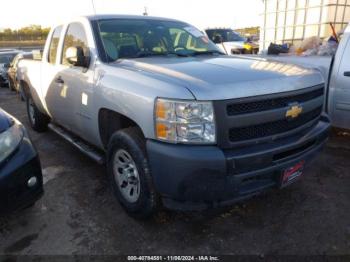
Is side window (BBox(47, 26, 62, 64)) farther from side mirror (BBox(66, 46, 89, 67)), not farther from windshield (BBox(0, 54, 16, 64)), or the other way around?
windshield (BBox(0, 54, 16, 64))

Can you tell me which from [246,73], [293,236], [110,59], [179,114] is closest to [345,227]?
[293,236]

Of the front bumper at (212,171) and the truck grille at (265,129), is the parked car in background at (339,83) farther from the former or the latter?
the front bumper at (212,171)

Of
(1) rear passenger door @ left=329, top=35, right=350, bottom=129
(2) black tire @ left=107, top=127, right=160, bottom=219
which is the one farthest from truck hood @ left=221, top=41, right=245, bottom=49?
(2) black tire @ left=107, top=127, right=160, bottom=219

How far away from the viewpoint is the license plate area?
263 cm

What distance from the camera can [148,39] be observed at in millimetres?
3672

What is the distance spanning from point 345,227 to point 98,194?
242cm

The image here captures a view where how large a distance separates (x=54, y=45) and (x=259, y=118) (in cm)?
329

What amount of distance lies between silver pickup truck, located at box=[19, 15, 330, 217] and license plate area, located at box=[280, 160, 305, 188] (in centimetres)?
1

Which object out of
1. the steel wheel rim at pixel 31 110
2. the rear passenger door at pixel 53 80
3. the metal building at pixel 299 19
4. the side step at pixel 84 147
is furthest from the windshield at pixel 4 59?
the metal building at pixel 299 19

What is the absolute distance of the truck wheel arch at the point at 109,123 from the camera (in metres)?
3.06

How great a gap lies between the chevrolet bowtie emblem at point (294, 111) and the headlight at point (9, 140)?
7.26 feet

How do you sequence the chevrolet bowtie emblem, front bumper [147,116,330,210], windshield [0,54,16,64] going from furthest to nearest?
1. windshield [0,54,16,64]
2. the chevrolet bowtie emblem
3. front bumper [147,116,330,210]

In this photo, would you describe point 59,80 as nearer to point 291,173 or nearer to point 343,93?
point 291,173

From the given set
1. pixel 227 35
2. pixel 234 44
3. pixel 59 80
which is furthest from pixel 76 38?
pixel 227 35
